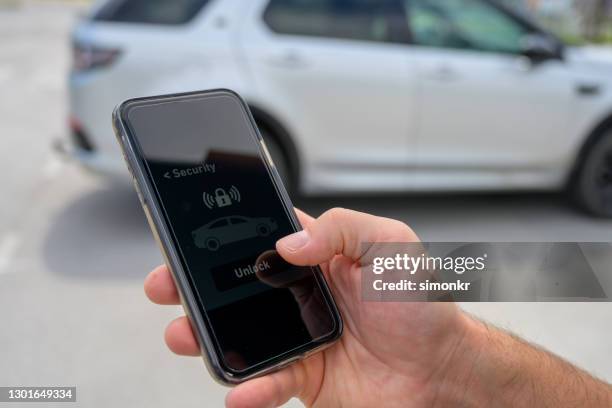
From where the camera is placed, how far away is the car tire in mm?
1547

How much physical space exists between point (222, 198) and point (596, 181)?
351 centimetres

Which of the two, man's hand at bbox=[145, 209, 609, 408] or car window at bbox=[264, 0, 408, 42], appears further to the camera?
car window at bbox=[264, 0, 408, 42]

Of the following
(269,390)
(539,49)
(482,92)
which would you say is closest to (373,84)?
(482,92)

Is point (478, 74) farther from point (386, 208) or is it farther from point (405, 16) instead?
point (386, 208)

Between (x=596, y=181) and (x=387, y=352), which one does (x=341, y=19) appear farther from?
(x=387, y=352)

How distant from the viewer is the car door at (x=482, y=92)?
398 centimetres

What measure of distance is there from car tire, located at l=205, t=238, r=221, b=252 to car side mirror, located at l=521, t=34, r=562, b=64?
316 cm

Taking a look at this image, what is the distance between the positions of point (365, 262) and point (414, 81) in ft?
8.39

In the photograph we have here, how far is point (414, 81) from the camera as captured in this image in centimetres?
391

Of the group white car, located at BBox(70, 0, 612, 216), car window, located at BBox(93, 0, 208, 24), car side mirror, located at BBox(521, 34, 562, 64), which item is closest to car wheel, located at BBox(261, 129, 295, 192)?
white car, located at BBox(70, 0, 612, 216)

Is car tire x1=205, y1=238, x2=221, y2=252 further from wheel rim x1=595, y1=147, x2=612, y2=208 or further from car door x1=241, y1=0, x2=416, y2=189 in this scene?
wheel rim x1=595, y1=147, x2=612, y2=208

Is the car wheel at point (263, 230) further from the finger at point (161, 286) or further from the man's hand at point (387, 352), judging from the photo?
the finger at point (161, 286)

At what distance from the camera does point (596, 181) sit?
4.37 metres

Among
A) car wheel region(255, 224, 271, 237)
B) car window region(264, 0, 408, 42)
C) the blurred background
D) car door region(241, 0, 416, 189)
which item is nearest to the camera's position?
car wheel region(255, 224, 271, 237)
